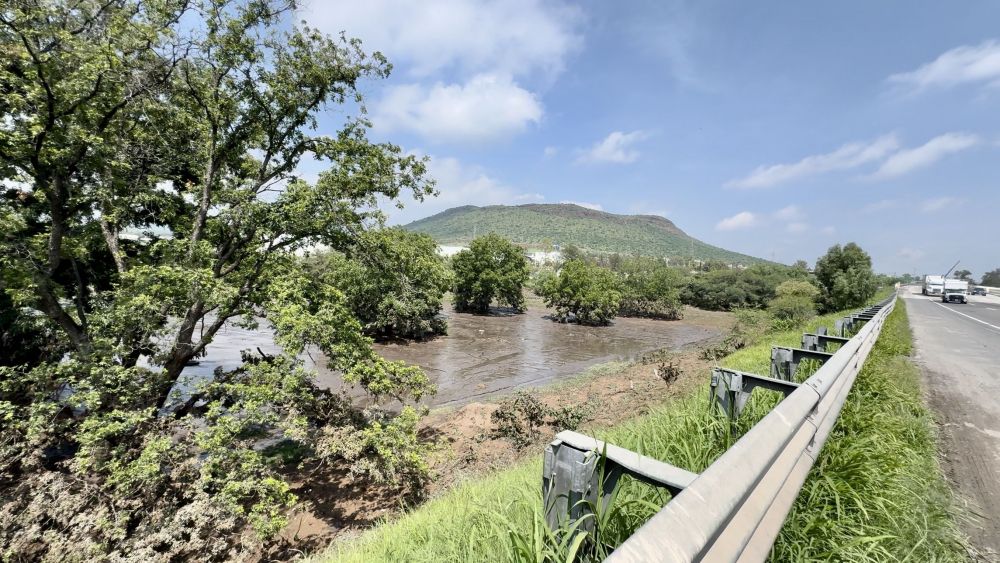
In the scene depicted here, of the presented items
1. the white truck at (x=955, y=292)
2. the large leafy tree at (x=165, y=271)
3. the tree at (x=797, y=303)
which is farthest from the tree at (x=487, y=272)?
the white truck at (x=955, y=292)

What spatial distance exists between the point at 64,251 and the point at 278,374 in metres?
5.69

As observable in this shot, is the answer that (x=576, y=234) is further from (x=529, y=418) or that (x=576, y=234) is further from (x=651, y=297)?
(x=529, y=418)

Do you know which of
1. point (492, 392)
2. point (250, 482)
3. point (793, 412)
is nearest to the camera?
point (793, 412)

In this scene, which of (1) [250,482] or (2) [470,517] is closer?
(2) [470,517]

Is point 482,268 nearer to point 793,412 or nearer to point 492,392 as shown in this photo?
point 492,392

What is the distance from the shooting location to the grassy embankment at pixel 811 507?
1.91m

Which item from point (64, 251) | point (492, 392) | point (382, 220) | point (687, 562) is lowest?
point (492, 392)

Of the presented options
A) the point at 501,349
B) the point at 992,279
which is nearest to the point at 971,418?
the point at 501,349

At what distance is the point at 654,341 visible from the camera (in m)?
28.7

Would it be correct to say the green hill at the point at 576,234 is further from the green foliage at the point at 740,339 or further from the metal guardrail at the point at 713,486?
the metal guardrail at the point at 713,486

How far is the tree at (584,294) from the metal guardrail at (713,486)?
3310 centimetres

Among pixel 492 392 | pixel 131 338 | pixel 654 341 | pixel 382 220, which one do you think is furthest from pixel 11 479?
pixel 654 341

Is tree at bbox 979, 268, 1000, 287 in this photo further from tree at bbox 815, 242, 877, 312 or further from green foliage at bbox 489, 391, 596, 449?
green foliage at bbox 489, 391, 596, 449

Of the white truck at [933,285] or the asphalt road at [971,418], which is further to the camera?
the white truck at [933,285]
